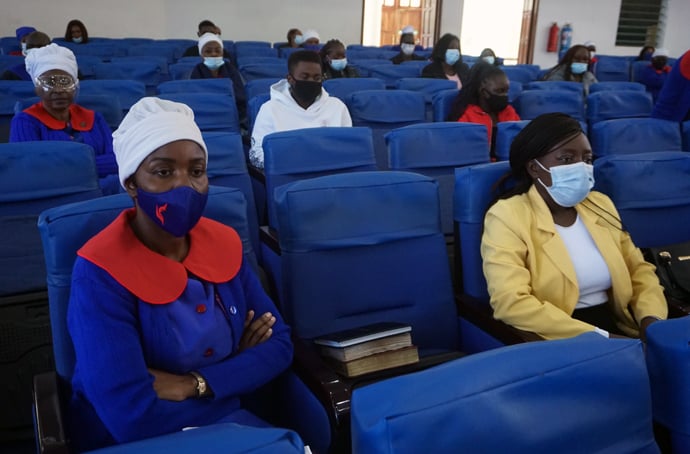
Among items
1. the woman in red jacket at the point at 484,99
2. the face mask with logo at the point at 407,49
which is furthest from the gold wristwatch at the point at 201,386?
the face mask with logo at the point at 407,49

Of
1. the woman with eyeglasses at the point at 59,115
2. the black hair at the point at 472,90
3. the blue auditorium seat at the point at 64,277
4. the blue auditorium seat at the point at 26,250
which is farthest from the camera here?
the black hair at the point at 472,90

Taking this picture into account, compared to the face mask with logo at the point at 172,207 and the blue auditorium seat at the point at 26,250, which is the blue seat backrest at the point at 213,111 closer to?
the blue auditorium seat at the point at 26,250

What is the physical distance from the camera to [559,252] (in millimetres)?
1767

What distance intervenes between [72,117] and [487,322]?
7.12 feet

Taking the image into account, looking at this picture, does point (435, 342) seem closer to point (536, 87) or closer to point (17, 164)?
point (17, 164)

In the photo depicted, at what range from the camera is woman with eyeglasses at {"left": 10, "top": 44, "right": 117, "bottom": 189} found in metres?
2.69

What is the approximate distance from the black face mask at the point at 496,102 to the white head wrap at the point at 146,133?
2551 mm

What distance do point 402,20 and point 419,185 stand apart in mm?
11616

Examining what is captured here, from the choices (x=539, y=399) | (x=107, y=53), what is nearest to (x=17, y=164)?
(x=539, y=399)

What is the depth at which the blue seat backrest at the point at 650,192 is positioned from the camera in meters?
2.13

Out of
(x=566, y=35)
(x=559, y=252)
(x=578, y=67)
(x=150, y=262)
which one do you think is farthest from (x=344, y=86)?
(x=566, y=35)

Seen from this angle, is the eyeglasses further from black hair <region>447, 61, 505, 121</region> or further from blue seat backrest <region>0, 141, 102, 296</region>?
black hair <region>447, 61, 505, 121</region>

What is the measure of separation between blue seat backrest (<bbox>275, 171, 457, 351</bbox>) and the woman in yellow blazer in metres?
0.18

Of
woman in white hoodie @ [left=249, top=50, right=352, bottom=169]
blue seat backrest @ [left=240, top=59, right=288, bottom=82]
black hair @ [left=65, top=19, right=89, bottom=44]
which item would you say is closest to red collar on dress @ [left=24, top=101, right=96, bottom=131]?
woman in white hoodie @ [left=249, top=50, right=352, bottom=169]
